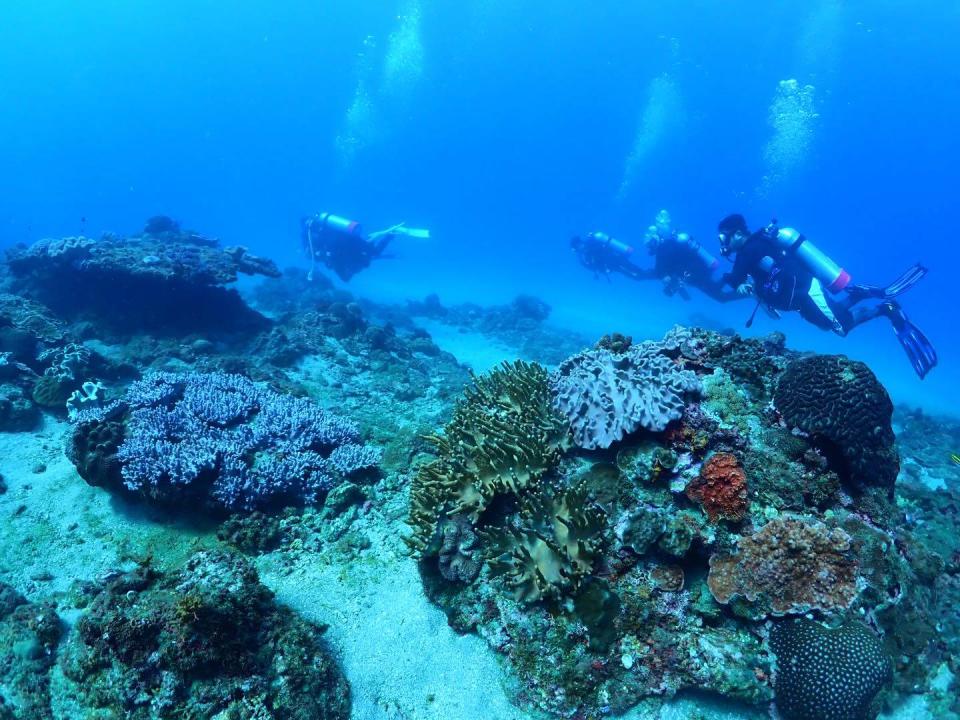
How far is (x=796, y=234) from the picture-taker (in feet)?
44.7

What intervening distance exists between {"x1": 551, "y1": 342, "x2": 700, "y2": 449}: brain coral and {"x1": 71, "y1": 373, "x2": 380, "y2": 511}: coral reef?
11.5 feet

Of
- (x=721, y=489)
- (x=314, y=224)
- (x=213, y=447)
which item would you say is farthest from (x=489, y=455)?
(x=314, y=224)

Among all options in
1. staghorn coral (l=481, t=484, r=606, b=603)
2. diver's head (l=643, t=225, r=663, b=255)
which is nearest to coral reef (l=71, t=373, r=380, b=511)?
staghorn coral (l=481, t=484, r=606, b=603)

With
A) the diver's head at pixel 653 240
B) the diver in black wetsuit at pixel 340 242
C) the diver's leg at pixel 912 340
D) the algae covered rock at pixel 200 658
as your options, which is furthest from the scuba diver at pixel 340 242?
the diver's leg at pixel 912 340

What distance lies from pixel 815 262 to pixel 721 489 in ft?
42.2

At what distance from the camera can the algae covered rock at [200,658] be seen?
12.3 feet

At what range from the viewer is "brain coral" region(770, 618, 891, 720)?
3.78 metres

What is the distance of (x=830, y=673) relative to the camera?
379cm

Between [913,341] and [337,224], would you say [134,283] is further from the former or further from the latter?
[913,341]

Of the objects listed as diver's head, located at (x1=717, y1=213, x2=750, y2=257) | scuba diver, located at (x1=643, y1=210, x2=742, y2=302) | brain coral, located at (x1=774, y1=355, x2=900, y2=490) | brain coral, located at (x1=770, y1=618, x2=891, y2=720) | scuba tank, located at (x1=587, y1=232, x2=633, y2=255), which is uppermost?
scuba tank, located at (x1=587, y1=232, x2=633, y2=255)

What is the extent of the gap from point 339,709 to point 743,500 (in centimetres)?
417

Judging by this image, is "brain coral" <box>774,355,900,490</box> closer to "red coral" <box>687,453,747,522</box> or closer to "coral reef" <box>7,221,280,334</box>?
"red coral" <box>687,453,747,522</box>

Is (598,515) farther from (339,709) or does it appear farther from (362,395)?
(362,395)

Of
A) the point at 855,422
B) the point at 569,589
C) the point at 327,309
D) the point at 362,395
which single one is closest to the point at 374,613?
the point at 569,589
